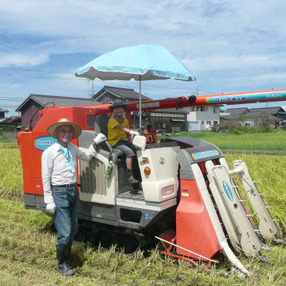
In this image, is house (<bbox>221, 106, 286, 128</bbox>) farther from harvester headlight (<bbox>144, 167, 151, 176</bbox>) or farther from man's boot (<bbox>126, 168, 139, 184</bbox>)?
harvester headlight (<bbox>144, 167, 151, 176</bbox>)

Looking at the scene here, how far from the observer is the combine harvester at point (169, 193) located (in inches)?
149

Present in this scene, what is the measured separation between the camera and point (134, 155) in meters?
4.38

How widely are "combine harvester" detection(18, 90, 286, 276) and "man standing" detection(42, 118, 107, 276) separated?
44cm

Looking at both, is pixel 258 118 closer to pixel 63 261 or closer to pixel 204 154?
pixel 204 154

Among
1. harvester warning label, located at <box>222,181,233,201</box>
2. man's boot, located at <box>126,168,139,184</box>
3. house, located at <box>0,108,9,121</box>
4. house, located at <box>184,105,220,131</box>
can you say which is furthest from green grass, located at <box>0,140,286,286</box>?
house, located at <box>0,108,9,121</box>

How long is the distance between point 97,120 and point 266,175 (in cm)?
458

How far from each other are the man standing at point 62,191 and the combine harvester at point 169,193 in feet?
1.45

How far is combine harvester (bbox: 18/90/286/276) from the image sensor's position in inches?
149

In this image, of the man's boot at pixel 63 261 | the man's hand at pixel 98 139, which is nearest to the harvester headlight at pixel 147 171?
the man's hand at pixel 98 139

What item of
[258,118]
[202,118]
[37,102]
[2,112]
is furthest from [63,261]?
[2,112]

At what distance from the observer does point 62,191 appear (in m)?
3.95

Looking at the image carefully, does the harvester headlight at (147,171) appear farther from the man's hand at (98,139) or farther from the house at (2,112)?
the house at (2,112)

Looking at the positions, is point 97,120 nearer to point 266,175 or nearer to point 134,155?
point 134,155

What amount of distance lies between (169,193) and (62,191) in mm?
1377
